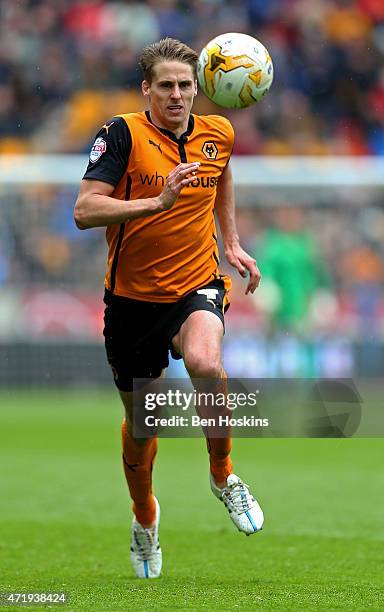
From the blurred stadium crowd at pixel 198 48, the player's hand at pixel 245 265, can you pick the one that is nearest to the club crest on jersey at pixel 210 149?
the player's hand at pixel 245 265

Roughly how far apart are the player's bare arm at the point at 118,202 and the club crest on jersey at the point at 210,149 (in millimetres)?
569

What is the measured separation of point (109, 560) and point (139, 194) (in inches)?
89.5

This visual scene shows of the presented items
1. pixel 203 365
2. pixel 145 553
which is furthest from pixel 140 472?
pixel 203 365

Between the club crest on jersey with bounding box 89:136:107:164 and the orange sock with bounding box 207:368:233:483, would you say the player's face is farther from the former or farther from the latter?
the orange sock with bounding box 207:368:233:483

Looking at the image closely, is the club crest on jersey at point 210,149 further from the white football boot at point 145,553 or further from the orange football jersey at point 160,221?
the white football boot at point 145,553

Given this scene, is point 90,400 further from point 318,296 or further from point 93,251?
point 318,296

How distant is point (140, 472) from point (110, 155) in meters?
1.87

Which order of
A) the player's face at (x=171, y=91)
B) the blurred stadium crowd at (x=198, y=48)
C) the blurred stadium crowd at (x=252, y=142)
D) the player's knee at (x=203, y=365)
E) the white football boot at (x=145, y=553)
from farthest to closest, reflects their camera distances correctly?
1. the blurred stadium crowd at (x=198, y=48)
2. the blurred stadium crowd at (x=252, y=142)
3. the white football boot at (x=145, y=553)
4. the player's face at (x=171, y=91)
5. the player's knee at (x=203, y=365)

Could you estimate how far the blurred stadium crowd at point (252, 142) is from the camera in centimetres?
1692

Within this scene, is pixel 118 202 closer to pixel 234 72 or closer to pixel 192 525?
pixel 234 72

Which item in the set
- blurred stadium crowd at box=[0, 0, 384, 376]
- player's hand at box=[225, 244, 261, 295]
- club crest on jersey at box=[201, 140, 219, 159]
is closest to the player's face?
club crest on jersey at box=[201, 140, 219, 159]

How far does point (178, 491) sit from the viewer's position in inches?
406

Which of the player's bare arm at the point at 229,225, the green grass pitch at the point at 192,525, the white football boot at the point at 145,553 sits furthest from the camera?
the player's bare arm at the point at 229,225

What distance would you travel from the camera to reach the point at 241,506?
6484mm
